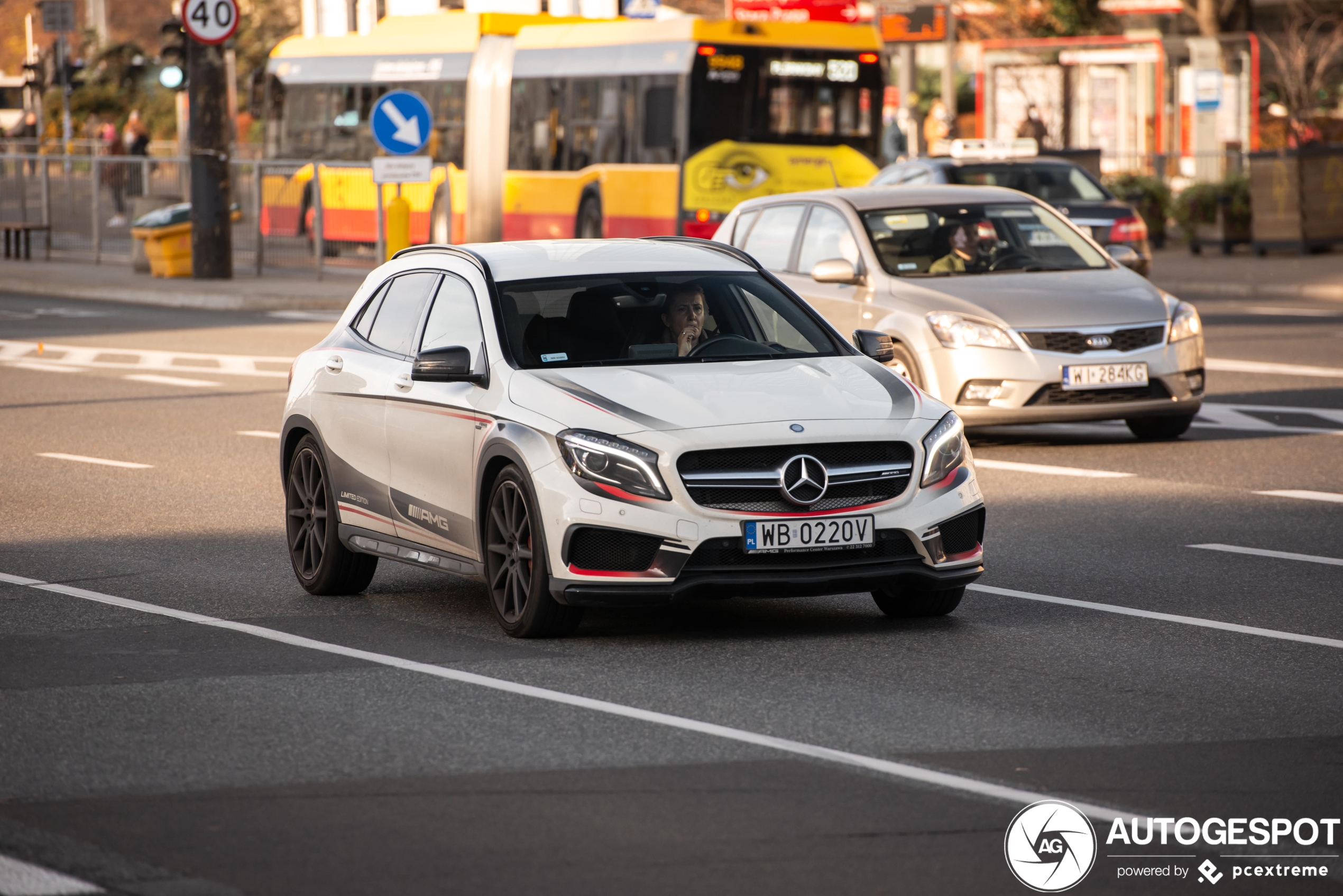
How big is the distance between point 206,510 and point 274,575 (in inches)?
85.6

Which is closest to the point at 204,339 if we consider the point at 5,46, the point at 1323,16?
the point at 1323,16

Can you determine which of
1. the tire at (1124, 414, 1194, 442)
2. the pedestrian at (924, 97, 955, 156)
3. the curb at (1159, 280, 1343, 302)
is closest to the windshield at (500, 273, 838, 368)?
the tire at (1124, 414, 1194, 442)

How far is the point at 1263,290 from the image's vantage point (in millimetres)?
28875

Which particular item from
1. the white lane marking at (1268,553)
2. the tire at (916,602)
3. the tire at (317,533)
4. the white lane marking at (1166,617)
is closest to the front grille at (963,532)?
the tire at (916,602)

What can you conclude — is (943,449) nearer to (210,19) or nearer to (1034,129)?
(210,19)

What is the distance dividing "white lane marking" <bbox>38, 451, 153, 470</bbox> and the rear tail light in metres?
14.2

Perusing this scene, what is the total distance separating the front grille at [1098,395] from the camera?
1394cm

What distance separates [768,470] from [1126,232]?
18.8 meters

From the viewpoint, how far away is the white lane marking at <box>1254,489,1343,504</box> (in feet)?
39.5

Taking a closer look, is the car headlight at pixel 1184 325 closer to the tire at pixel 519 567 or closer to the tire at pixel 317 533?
the tire at pixel 317 533

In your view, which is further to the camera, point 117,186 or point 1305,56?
point 1305,56

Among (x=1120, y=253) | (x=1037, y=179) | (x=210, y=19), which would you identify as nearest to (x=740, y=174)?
(x=1037, y=179)

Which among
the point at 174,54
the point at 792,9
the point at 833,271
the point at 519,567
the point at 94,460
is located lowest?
the point at 94,460

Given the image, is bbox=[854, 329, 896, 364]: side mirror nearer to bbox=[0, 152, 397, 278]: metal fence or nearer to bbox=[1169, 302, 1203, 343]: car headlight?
bbox=[1169, 302, 1203, 343]: car headlight
